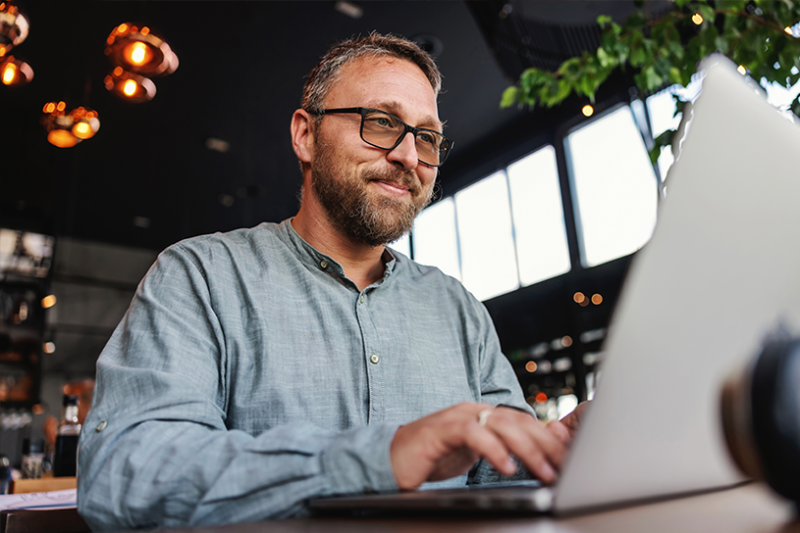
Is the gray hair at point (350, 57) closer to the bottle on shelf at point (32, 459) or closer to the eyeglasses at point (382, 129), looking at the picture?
the eyeglasses at point (382, 129)

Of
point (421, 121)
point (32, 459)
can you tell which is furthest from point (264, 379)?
point (32, 459)

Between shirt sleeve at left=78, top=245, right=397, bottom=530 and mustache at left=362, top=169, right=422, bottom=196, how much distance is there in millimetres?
554

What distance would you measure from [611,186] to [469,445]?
5338 millimetres

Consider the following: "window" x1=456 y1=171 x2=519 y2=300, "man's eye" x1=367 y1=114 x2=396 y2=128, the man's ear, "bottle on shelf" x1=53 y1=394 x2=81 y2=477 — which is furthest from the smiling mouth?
"window" x1=456 y1=171 x2=519 y2=300

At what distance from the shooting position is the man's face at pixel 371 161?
1287mm

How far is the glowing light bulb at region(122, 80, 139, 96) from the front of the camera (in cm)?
350

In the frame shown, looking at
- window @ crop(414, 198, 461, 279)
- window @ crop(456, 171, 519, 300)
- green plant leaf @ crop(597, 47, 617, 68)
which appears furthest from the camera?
window @ crop(414, 198, 461, 279)

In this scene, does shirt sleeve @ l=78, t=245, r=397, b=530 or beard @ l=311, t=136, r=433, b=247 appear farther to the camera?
beard @ l=311, t=136, r=433, b=247

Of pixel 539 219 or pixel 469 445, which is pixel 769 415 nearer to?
pixel 469 445

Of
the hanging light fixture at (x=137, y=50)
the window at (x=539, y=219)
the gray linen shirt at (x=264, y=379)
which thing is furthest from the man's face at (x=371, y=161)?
the window at (x=539, y=219)

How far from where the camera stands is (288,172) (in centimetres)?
735

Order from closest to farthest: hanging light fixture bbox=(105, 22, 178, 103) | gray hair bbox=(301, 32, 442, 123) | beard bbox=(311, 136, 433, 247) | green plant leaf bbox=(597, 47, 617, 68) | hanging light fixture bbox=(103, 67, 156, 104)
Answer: beard bbox=(311, 136, 433, 247)
gray hair bbox=(301, 32, 442, 123)
green plant leaf bbox=(597, 47, 617, 68)
hanging light fixture bbox=(105, 22, 178, 103)
hanging light fixture bbox=(103, 67, 156, 104)

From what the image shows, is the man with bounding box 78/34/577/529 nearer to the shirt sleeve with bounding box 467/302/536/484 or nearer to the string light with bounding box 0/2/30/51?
the shirt sleeve with bounding box 467/302/536/484

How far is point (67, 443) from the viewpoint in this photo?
182 centimetres
